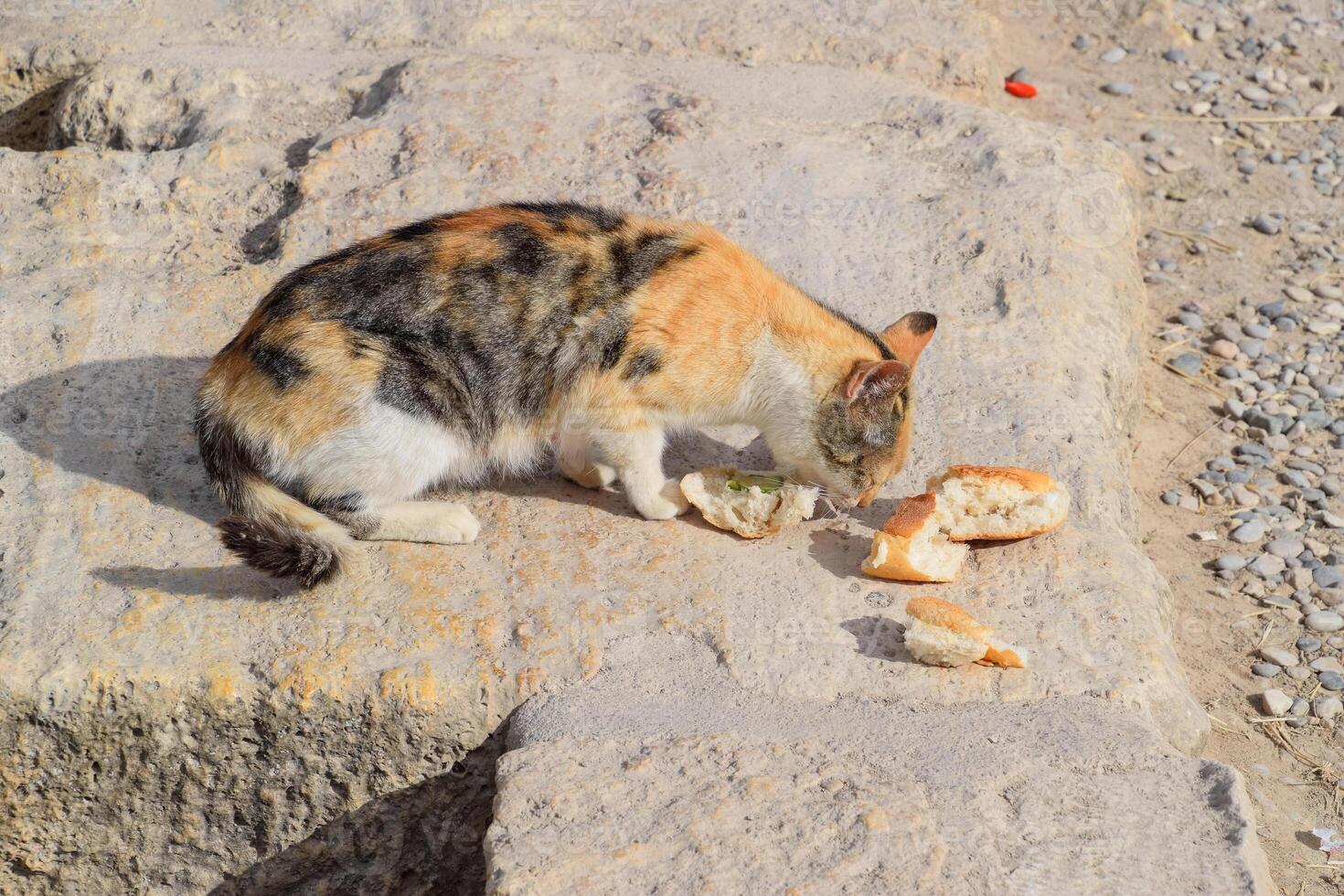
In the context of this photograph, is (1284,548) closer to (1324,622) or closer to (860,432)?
(1324,622)

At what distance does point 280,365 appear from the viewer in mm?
4305

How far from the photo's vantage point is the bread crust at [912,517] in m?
4.45

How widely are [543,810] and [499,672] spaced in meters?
0.58

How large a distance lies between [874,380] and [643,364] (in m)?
0.78

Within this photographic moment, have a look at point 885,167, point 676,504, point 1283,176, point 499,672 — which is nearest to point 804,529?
point 676,504

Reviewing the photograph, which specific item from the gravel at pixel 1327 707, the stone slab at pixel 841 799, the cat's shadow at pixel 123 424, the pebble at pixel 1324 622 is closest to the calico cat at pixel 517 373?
the cat's shadow at pixel 123 424

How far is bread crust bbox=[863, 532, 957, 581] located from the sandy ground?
136 centimetres

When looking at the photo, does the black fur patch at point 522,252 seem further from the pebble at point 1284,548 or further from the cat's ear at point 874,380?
the pebble at point 1284,548

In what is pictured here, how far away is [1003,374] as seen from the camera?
5414 millimetres

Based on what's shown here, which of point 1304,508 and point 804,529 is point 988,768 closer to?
point 804,529

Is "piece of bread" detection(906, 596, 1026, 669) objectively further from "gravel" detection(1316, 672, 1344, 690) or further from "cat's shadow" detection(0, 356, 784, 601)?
"gravel" detection(1316, 672, 1344, 690)

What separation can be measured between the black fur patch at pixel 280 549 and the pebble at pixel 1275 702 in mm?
3466
